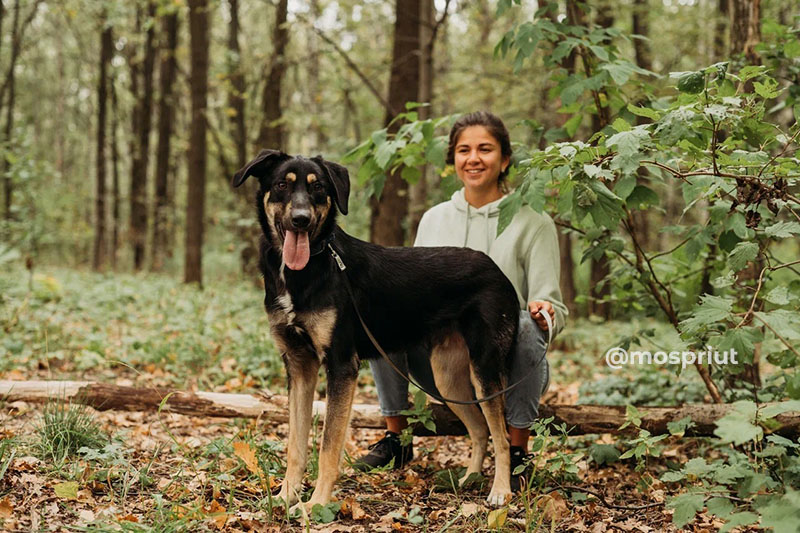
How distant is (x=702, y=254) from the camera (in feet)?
16.0

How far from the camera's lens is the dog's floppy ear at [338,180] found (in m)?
3.65

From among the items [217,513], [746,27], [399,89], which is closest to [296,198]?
[217,513]

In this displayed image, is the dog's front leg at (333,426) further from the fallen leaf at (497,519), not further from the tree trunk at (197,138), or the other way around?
the tree trunk at (197,138)

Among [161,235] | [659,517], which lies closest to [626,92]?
[659,517]

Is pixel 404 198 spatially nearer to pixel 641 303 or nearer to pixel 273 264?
pixel 641 303

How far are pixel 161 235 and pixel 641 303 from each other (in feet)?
59.3

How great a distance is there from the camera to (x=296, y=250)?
346 centimetres

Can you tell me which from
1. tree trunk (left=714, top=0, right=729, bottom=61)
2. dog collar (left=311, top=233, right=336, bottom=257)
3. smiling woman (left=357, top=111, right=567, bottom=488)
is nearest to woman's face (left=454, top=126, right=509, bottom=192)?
smiling woman (left=357, top=111, right=567, bottom=488)

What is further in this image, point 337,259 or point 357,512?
point 337,259

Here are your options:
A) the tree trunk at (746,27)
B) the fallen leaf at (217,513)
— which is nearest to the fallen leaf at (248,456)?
the fallen leaf at (217,513)

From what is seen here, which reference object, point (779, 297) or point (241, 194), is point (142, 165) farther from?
point (779, 297)

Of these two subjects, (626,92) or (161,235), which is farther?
(161,235)

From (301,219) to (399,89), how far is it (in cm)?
533

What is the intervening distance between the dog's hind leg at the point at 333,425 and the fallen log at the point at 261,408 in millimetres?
1132
